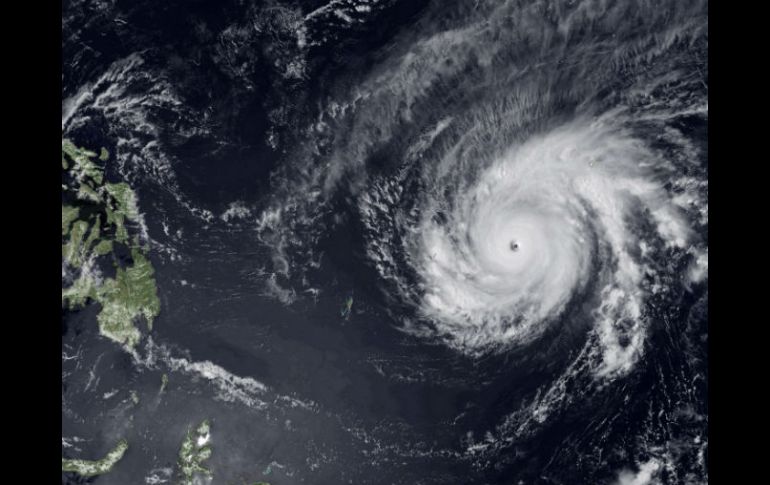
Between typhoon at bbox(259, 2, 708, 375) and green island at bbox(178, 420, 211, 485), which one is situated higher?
typhoon at bbox(259, 2, 708, 375)

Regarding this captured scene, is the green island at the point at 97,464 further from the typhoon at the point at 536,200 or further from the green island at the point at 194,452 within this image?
the typhoon at the point at 536,200

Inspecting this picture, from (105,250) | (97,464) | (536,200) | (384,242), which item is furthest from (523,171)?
(97,464)

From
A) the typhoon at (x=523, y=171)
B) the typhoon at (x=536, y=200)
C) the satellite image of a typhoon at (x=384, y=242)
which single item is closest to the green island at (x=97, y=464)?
the satellite image of a typhoon at (x=384, y=242)

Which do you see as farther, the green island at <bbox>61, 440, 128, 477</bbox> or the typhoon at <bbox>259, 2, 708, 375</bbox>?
the green island at <bbox>61, 440, 128, 477</bbox>

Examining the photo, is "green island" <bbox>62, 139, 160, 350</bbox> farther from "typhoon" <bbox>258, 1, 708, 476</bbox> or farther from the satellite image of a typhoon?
"typhoon" <bbox>258, 1, 708, 476</bbox>

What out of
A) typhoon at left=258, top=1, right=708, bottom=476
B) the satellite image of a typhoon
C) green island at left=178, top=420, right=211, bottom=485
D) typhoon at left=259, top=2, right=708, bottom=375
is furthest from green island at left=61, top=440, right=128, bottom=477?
typhoon at left=259, top=2, right=708, bottom=375

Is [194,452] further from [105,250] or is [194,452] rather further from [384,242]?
[384,242]

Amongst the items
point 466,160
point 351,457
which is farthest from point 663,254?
point 351,457
